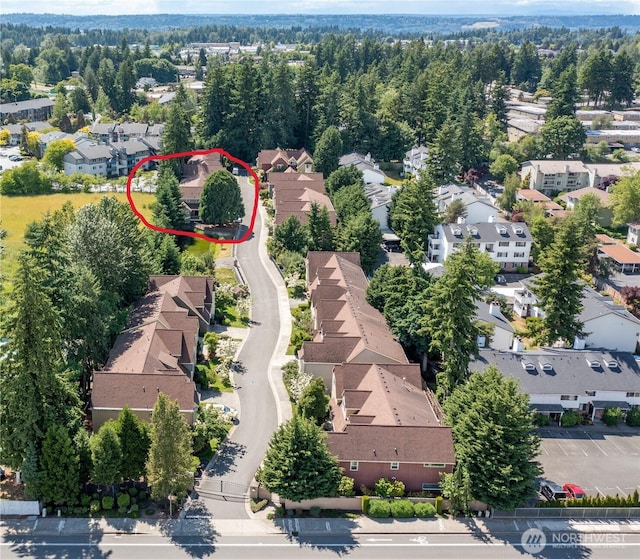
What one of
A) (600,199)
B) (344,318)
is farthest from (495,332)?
(600,199)

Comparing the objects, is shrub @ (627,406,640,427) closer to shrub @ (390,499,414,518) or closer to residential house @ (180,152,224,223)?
shrub @ (390,499,414,518)

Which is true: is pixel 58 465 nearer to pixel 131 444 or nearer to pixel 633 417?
pixel 131 444

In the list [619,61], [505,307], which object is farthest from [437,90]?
[505,307]

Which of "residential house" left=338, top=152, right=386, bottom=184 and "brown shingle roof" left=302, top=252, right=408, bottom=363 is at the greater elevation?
"residential house" left=338, top=152, right=386, bottom=184

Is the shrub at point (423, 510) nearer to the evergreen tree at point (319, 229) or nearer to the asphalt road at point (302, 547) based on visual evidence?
the asphalt road at point (302, 547)

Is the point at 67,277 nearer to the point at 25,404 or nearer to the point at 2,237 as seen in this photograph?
the point at 25,404

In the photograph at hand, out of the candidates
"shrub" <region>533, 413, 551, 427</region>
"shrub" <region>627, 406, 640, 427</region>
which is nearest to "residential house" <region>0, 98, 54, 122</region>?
"shrub" <region>533, 413, 551, 427</region>

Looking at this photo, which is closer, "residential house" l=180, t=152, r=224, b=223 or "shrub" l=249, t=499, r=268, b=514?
"shrub" l=249, t=499, r=268, b=514
